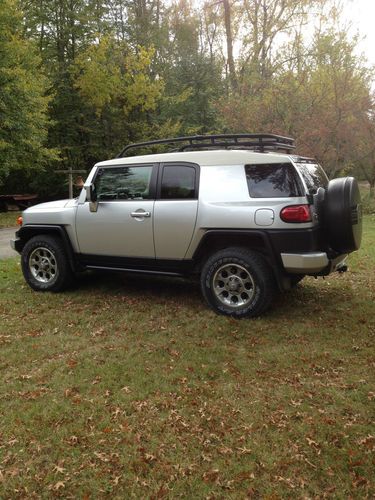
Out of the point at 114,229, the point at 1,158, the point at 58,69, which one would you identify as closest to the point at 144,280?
the point at 114,229

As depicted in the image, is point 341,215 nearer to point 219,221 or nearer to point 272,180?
point 272,180

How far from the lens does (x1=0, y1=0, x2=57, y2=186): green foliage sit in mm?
15086

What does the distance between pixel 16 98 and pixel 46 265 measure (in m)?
11.5

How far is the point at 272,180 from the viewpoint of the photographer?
15.6 feet

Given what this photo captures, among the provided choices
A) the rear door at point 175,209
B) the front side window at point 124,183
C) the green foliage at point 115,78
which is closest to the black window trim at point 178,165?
the rear door at point 175,209

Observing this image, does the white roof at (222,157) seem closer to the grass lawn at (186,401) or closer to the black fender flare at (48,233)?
the black fender flare at (48,233)

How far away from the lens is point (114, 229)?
18.3 feet

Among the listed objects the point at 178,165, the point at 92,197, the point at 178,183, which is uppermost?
the point at 178,165

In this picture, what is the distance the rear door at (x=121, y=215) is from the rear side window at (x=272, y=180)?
1272 millimetres

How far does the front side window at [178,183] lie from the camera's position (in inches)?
204

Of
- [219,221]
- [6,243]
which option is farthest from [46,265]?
[6,243]

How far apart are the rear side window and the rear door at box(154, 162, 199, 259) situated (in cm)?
68

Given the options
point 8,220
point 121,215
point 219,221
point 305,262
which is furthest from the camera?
point 8,220

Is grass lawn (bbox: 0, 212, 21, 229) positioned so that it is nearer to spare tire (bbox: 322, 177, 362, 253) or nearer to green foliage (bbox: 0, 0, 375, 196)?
green foliage (bbox: 0, 0, 375, 196)
